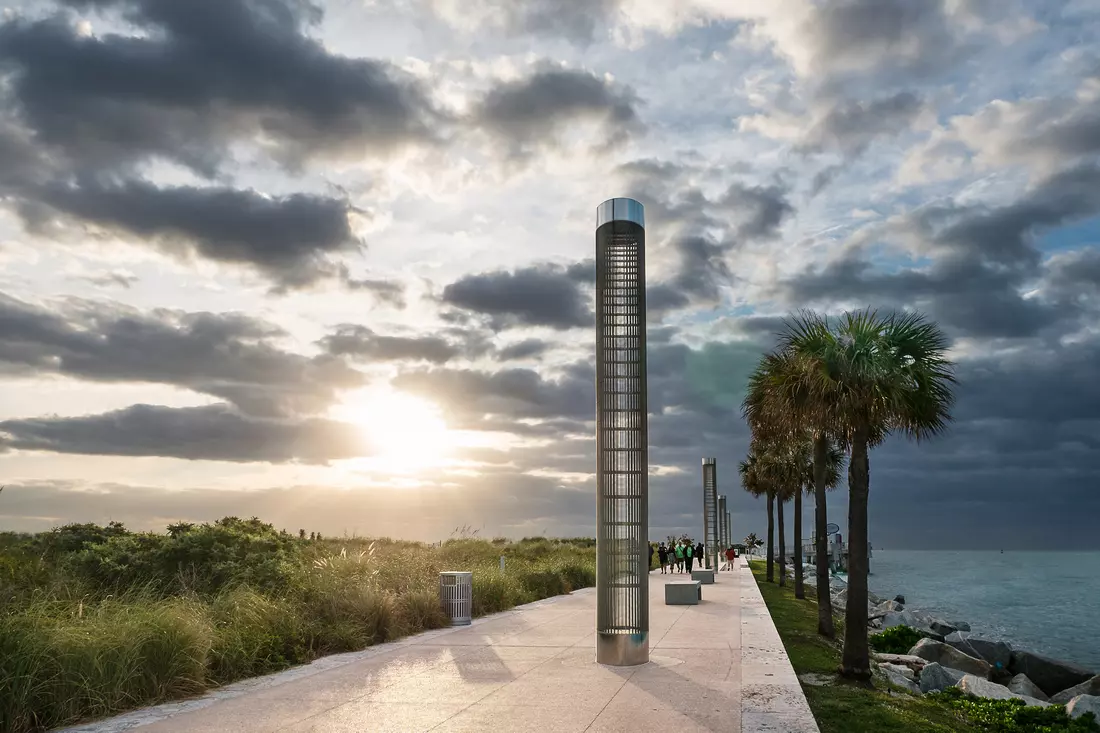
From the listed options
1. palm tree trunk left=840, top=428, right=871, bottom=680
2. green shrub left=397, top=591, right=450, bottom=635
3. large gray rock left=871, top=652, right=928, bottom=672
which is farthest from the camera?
large gray rock left=871, top=652, right=928, bottom=672

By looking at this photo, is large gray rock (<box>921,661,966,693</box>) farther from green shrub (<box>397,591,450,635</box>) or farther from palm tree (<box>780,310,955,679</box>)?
green shrub (<box>397,591,450,635</box>)

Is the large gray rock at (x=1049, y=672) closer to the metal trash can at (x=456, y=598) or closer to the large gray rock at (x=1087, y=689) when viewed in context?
the large gray rock at (x=1087, y=689)

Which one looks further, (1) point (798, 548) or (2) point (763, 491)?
(2) point (763, 491)

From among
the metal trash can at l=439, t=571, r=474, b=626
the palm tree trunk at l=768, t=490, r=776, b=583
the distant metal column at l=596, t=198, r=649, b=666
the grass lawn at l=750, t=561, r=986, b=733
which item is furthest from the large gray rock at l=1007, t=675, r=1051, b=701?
the palm tree trunk at l=768, t=490, r=776, b=583

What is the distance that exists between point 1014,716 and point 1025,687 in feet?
31.2

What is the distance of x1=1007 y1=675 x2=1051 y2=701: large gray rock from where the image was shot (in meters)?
23.5

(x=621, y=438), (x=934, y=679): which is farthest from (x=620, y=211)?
(x=934, y=679)

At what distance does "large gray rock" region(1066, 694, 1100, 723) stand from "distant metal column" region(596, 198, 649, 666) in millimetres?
10204

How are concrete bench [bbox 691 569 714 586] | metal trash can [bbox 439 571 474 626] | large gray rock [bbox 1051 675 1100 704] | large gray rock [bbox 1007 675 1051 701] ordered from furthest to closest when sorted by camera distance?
1. concrete bench [bbox 691 569 714 586]
2. large gray rock [bbox 1007 675 1051 701]
3. large gray rock [bbox 1051 675 1100 704]
4. metal trash can [bbox 439 571 474 626]

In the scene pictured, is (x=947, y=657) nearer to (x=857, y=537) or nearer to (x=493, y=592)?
(x=857, y=537)

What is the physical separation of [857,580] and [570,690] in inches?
268

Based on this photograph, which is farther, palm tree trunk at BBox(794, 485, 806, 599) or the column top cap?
palm tree trunk at BBox(794, 485, 806, 599)

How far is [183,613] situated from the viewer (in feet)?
36.8

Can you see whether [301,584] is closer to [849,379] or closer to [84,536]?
[849,379]
